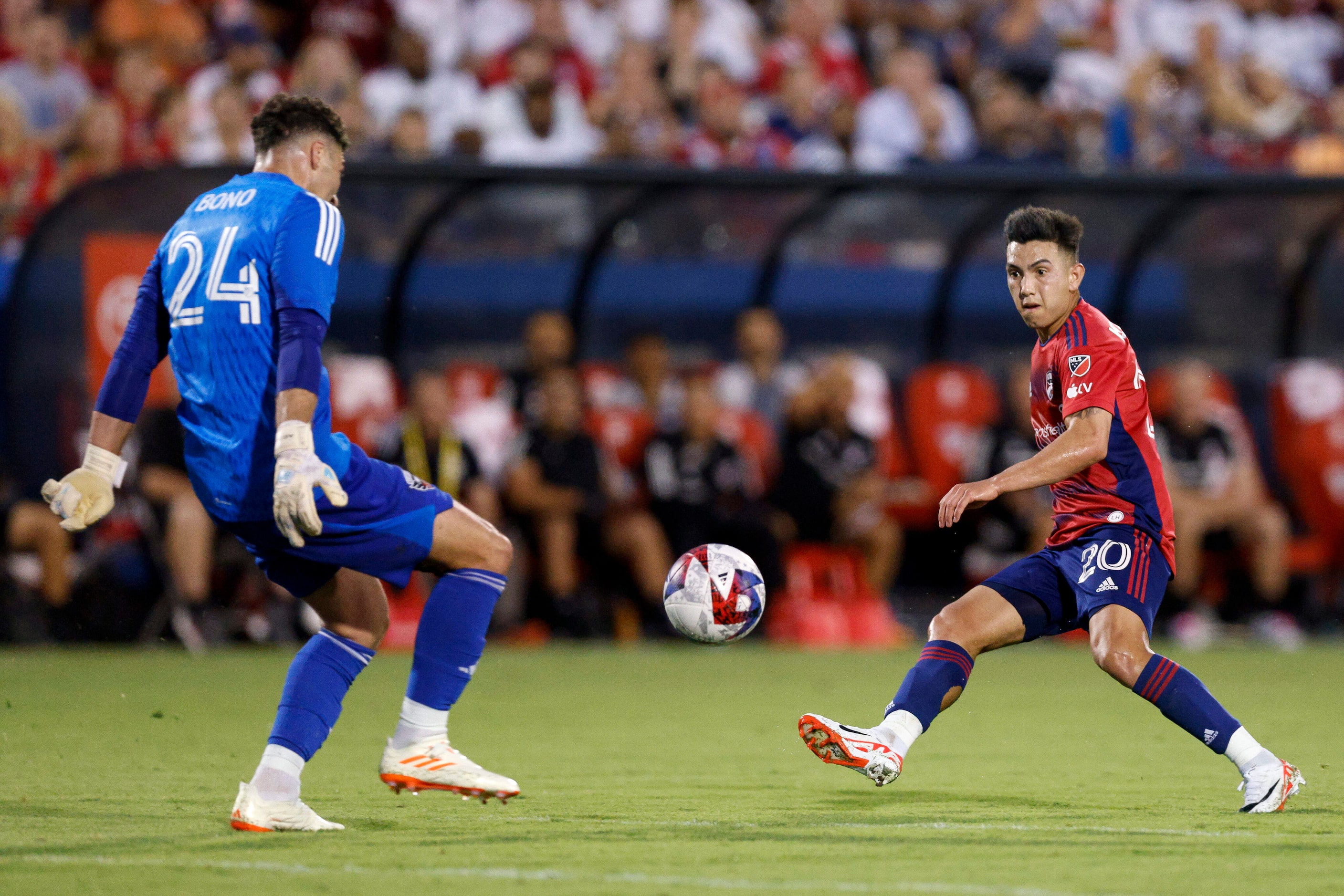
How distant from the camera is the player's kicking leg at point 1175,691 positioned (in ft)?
17.8

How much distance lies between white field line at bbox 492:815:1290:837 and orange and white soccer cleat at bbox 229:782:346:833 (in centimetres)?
63

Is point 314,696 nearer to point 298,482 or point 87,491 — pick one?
point 298,482

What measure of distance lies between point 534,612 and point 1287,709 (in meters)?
5.46

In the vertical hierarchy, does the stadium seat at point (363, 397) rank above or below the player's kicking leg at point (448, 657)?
above

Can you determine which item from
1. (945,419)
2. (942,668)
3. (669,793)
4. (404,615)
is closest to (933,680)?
(942,668)

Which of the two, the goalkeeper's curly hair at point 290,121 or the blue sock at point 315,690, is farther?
the goalkeeper's curly hair at point 290,121

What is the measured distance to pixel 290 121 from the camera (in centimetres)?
516

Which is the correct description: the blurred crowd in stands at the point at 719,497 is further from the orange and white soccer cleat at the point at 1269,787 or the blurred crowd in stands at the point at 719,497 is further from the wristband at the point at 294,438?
the orange and white soccer cleat at the point at 1269,787

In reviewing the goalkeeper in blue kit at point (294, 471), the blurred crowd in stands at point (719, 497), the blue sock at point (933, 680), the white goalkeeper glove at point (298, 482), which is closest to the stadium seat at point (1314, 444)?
the blurred crowd in stands at point (719, 497)

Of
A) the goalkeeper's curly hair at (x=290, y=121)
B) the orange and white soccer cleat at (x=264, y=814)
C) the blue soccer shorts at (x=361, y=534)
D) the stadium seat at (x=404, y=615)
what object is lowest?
the stadium seat at (x=404, y=615)

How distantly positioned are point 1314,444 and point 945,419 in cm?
267

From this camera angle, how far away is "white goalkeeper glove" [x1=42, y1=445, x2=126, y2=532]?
505cm

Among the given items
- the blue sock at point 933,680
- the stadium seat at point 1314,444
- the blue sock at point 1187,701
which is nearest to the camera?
the blue sock at point 1187,701

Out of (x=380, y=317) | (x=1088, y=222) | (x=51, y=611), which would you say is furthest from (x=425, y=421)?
(x=1088, y=222)
